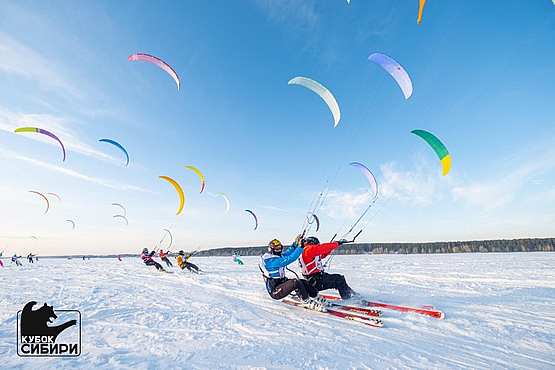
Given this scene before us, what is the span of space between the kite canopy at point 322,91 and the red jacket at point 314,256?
3.96 meters

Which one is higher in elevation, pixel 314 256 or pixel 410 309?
pixel 314 256

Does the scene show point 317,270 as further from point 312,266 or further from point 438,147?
point 438,147

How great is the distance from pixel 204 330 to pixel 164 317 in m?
1.32

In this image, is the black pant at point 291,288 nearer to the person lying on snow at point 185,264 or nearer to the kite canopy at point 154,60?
the kite canopy at point 154,60

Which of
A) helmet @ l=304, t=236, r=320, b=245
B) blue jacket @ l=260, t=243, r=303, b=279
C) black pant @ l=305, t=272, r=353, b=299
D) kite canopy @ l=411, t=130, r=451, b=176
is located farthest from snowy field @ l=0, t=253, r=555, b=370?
kite canopy @ l=411, t=130, r=451, b=176

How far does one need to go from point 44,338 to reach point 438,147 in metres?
8.66

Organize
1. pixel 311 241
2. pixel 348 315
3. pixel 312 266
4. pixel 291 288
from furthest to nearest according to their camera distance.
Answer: pixel 311 241 < pixel 312 266 < pixel 291 288 < pixel 348 315

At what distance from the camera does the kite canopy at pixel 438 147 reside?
7.57 metres

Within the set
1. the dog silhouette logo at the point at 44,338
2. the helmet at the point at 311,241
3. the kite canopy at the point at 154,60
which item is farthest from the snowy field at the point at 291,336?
the kite canopy at the point at 154,60

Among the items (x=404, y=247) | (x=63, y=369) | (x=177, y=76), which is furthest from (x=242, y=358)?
(x=404, y=247)

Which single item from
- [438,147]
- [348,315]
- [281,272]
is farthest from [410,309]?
[438,147]

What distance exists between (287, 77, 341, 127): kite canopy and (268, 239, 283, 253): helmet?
13.9 ft

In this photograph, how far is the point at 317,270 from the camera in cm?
712

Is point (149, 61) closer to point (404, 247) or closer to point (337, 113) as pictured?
point (337, 113)
